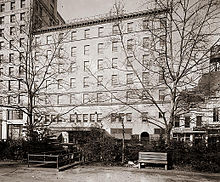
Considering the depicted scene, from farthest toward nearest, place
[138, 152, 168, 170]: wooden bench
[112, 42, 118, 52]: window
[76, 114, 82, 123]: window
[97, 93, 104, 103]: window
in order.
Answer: [76, 114, 82, 123]: window
[112, 42, 118, 52]: window
[97, 93, 104, 103]: window
[138, 152, 168, 170]: wooden bench

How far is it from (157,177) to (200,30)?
9.34 metres

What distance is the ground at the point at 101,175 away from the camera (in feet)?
37.3

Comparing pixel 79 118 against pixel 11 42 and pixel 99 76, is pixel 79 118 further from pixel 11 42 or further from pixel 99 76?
pixel 11 42

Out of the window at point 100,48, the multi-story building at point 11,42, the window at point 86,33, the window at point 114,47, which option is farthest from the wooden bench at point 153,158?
the multi-story building at point 11,42

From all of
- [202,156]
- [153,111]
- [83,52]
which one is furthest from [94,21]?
[202,156]

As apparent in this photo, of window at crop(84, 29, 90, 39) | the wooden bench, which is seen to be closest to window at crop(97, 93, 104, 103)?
window at crop(84, 29, 90, 39)

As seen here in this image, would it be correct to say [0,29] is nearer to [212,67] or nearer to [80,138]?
[80,138]

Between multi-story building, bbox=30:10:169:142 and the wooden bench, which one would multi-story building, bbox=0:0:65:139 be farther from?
the wooden bench

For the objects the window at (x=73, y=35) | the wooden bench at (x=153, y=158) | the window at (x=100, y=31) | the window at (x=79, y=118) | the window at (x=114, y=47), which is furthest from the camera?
the window at (x=73, y=35)

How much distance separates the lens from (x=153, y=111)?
141 ft

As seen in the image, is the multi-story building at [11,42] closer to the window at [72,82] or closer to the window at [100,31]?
the window at [72,82]

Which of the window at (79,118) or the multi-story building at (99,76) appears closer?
the multi-story building at (99,76)

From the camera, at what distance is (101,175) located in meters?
12.3

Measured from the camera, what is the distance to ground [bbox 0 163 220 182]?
11367 mm
